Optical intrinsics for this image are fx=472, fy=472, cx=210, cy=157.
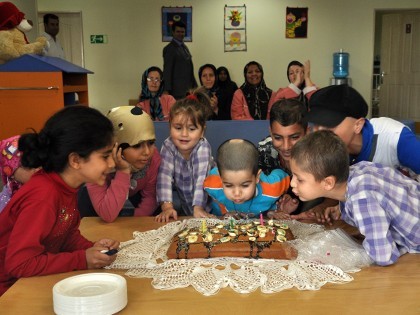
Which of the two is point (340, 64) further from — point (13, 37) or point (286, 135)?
point (286, 135)

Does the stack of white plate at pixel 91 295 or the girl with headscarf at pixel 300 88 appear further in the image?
the girl with headscarf at pixel 300 88

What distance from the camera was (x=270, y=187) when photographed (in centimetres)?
218

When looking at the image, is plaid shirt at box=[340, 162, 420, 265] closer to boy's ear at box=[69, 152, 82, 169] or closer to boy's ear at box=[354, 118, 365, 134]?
boy's ear at box=[354, 118, 365, 134]

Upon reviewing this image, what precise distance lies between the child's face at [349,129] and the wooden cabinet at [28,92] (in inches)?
112

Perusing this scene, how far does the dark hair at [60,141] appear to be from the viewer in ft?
5.12

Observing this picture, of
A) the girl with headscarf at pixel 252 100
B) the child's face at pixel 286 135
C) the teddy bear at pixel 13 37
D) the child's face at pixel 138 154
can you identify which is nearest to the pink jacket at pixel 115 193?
the child's face at pixel 138 154

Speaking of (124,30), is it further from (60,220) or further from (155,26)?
(60,220)

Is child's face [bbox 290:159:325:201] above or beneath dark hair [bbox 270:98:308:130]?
beneath

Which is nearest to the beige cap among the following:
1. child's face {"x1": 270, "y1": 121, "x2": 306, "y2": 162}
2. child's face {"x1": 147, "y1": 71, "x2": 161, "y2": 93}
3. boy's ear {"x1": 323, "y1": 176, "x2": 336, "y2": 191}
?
child's face {"x1": 270, "y1": 121, "x2": 306, "y2": 162}

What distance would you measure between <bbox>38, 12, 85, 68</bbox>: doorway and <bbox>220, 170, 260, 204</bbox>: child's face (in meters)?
7.49

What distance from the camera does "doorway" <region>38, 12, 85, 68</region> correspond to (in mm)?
8703

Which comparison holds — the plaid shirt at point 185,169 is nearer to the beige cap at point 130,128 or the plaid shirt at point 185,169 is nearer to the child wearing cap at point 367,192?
the beige cap at point 130,128

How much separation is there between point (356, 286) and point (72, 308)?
77cm

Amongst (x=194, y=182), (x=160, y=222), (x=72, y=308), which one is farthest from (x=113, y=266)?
(x=194, y=182)
